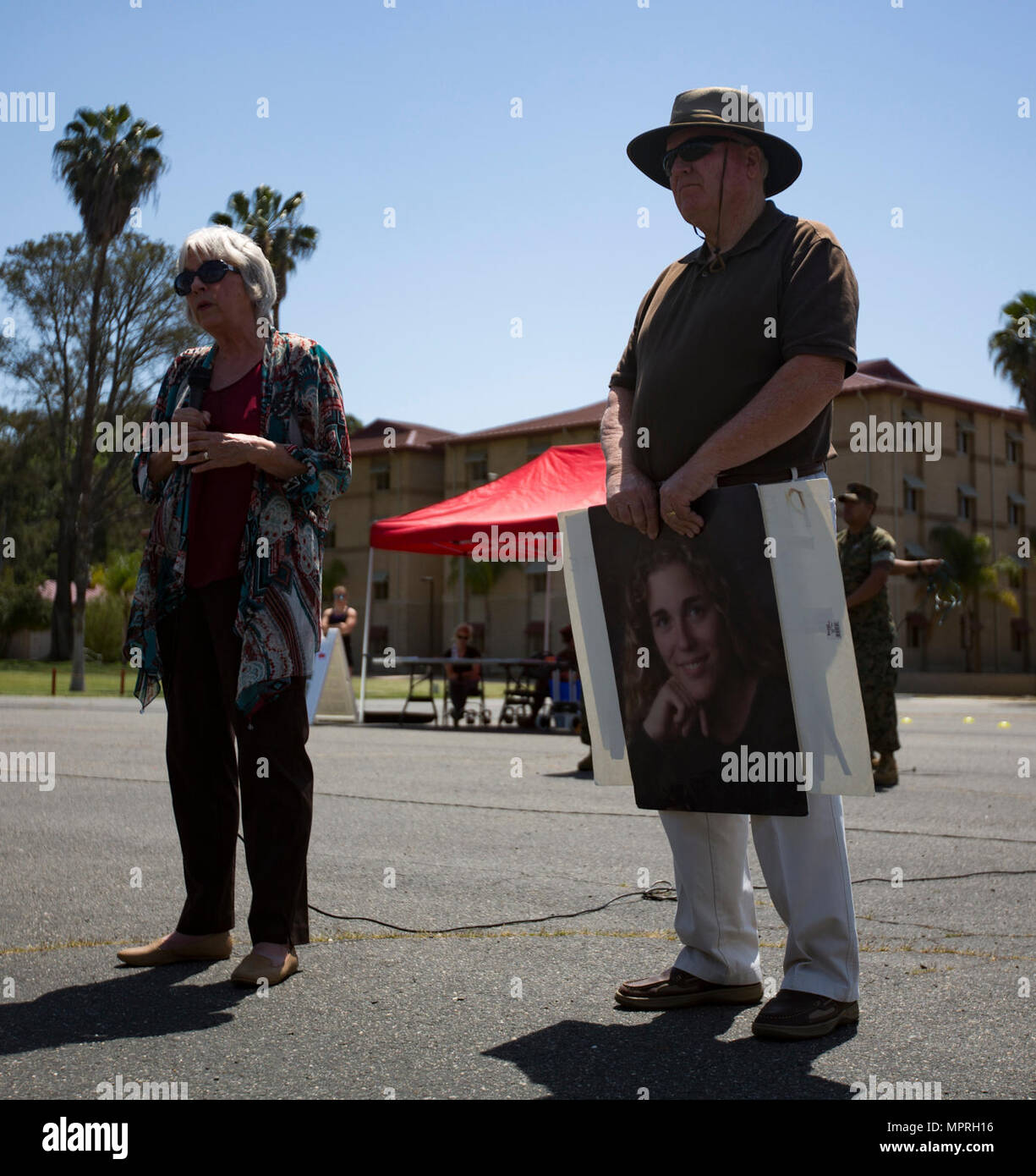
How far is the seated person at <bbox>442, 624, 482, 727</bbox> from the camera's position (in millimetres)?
18386

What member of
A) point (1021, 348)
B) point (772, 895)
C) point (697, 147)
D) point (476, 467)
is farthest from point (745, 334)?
point (476, 467)

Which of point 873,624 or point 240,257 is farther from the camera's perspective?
point 873,624

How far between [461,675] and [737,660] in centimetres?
1576

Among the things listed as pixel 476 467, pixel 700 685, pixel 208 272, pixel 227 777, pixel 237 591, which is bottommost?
pixel 227 777

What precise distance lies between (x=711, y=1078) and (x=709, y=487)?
1324 mm

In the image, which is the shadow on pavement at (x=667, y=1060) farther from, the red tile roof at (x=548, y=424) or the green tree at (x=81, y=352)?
the red tile roof at (x=548, y=424)

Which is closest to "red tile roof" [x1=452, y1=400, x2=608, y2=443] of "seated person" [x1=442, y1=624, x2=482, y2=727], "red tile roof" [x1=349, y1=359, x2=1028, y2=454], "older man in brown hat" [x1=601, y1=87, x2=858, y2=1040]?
"red tile roof" [x1=349, y1=359, x2=1028, y2=454]

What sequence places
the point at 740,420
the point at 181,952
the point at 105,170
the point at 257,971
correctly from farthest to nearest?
the point at 105,170
the point at 181,952
the point at 257,971
the point at 740,420

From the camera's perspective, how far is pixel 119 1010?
3.15 metres

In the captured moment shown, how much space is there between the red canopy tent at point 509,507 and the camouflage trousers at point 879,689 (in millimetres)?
5301

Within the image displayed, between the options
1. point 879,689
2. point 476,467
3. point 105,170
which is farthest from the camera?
point 476,467

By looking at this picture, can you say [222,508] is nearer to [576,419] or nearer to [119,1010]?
[119,1010]

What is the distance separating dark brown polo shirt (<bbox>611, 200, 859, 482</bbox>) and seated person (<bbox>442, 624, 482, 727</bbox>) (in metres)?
14.4
